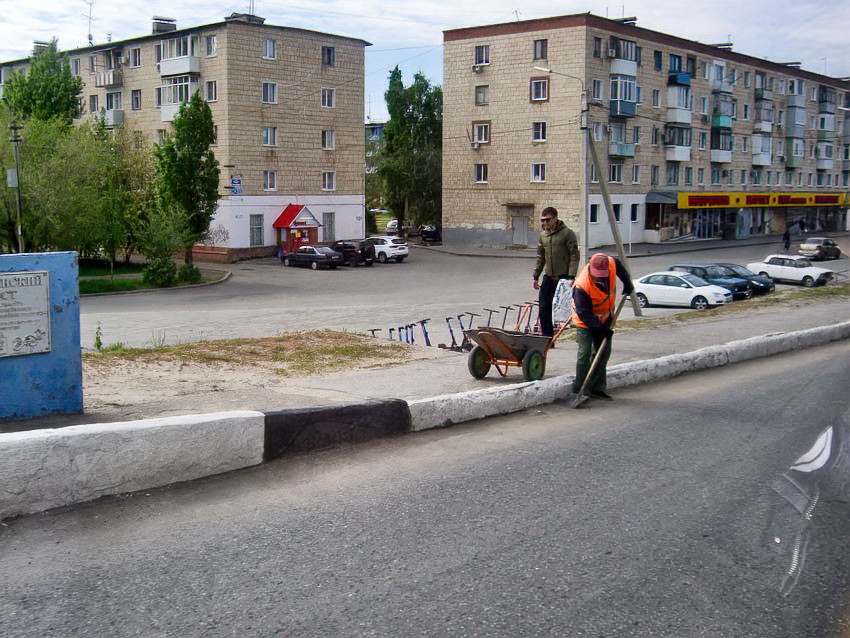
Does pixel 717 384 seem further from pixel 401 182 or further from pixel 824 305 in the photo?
pixel 401 182

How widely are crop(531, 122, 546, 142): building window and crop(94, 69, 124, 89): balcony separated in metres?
27.9

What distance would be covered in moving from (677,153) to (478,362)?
2263 inches

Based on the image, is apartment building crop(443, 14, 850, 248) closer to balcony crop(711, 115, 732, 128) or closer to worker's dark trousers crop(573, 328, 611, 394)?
balcony crop(711, 115, 732, 128)

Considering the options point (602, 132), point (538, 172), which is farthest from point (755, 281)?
point (538, 172)

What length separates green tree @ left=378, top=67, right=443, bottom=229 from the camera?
2635 inches

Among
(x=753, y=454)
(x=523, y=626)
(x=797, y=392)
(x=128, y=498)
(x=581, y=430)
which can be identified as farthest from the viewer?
(x=797, y=392)

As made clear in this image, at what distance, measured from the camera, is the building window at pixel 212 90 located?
51.4 metres

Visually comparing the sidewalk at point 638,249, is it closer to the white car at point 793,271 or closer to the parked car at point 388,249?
the parked car at point 388,249

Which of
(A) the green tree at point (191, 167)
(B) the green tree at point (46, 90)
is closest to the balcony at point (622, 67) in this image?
(A) the green tree at point (191, 167)

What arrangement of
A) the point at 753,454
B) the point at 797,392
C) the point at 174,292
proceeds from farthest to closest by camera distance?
the point at 174,292 → the point at 797,392 → the point at 753,454

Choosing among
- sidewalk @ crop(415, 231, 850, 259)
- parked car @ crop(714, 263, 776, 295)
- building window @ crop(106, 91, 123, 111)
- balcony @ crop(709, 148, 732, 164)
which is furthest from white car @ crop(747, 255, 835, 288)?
building window @ crop(106, 91, 123, 111)

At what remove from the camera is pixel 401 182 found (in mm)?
67438

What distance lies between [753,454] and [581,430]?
140cm

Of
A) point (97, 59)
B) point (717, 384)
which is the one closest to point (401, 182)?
point (97, 59)
